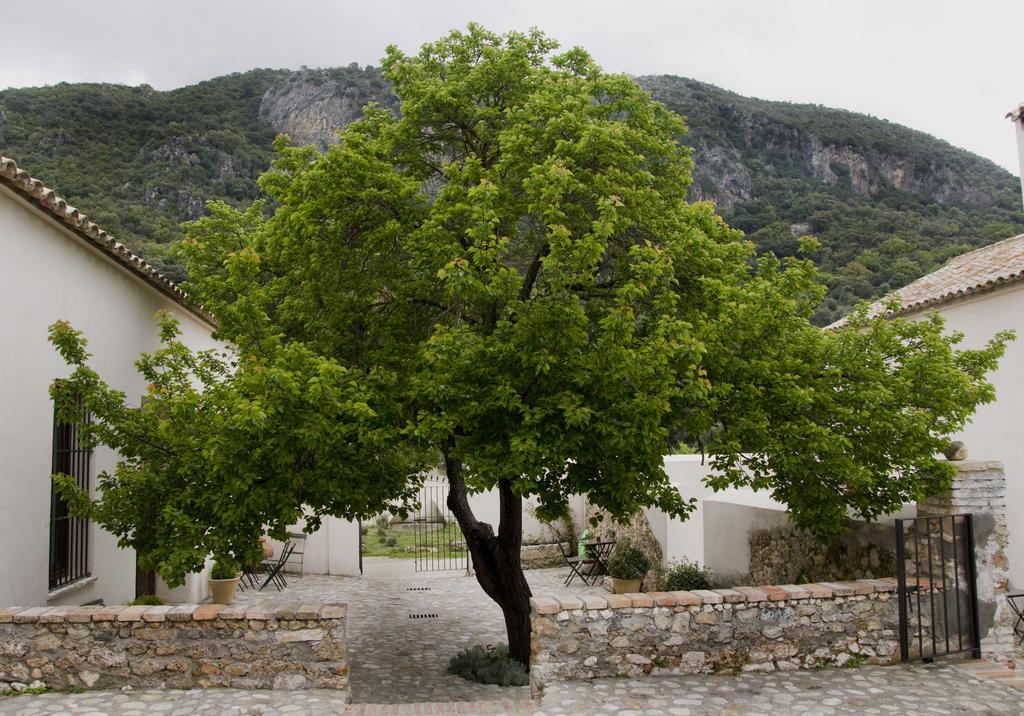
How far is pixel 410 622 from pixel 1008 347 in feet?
35.6

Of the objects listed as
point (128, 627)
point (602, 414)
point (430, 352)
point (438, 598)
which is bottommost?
point (438, 598)

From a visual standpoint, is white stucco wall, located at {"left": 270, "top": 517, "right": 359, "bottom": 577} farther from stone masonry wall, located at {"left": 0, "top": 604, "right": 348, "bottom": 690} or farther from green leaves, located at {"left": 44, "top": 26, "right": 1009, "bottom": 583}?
stone masonry wall, located at {"left": 0, "top": 604, "right": 348, "bottom": 690}

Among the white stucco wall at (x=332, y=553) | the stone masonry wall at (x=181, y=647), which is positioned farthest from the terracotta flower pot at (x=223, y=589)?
the stone masonry wall at (x=181, y=647)

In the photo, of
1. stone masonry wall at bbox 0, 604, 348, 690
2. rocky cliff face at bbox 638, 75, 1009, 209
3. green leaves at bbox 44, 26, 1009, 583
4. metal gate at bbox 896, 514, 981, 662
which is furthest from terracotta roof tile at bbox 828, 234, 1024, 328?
rocky cliff face at bbox 638, 75, 1009, 209

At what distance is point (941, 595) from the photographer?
7.67 metres

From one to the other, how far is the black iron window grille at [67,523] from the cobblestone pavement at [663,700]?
2.42 m

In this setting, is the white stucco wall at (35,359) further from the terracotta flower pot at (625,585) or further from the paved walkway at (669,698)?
the terracotta flower pot at (625,585)

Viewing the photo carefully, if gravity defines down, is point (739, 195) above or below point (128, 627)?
above

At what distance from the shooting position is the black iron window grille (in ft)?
27.1

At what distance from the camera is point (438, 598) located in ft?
51.0

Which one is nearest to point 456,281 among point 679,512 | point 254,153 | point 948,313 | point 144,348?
point 679,512

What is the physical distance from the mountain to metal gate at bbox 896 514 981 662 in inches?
584

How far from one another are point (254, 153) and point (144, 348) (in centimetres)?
3568

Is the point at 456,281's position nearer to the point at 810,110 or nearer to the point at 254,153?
the point at 254,153
